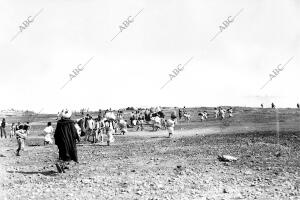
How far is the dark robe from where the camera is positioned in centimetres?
1317

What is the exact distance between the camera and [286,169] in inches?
514

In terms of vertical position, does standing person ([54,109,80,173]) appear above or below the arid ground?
above

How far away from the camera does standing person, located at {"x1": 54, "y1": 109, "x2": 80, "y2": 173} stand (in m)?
13.2

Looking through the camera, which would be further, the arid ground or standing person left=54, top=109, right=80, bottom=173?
standing person left=54, top=109, right=80, bottom=173

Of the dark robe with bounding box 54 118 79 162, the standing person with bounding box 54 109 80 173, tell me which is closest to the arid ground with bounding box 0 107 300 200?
the standing person with bounding box 54 109 80 173

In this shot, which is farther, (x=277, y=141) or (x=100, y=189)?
(x=277, y=141)

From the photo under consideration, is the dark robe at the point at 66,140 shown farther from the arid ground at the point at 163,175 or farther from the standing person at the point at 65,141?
the arid ground at the point at 163,175

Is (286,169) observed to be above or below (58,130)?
below

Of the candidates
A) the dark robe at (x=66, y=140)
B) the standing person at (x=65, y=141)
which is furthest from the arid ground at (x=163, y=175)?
the dark robe at (x=66, y=140)

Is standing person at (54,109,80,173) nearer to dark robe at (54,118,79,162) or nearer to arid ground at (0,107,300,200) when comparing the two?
dark robe at (54,118,79,162)

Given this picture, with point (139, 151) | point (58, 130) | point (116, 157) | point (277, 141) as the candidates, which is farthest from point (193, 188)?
point (277, 141)

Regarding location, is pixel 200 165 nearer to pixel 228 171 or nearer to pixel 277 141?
pixel 228 171

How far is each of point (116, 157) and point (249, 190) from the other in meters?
7.41

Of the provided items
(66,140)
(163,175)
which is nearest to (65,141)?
(66,140)
